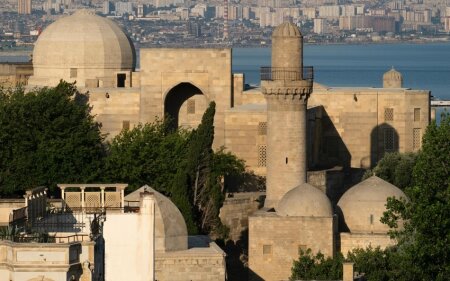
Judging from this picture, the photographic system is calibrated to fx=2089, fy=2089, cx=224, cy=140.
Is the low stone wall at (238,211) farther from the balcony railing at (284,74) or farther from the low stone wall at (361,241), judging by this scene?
the low stone wall at (361,241)

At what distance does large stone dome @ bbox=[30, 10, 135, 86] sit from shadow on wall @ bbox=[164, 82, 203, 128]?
10.8 feet

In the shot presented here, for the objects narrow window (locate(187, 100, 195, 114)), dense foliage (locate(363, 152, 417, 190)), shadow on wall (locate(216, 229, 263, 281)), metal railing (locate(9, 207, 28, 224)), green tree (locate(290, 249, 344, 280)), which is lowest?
shadow on wall (locate(216, 229, 263, 281))

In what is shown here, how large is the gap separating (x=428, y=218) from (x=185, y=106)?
27.0m

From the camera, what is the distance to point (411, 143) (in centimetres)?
5950

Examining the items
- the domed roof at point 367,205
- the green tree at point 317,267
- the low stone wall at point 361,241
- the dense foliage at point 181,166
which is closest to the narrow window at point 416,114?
the dense foliage at point 181,166

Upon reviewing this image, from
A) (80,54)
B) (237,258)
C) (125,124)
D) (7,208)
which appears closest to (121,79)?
(80,54)

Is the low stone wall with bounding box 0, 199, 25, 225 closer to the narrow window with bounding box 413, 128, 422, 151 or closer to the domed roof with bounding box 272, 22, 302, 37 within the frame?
the domed roof with bounding box 272, 22, 302, 37

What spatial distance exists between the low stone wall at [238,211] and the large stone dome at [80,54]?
11.5 m

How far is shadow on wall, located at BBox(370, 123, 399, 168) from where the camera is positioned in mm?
59312

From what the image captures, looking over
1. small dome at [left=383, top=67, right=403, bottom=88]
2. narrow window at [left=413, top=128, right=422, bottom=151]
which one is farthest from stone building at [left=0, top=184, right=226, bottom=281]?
small dome at [left=383, top=67, right=403, bottom=88]

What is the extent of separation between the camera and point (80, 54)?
203 feet

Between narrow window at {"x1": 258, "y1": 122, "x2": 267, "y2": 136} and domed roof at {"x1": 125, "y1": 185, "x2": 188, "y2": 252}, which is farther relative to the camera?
narrow window at {"x1": 258, "y1": 122, "x2": 267, "y2": 136}

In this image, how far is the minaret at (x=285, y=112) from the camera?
Result: 48469mm

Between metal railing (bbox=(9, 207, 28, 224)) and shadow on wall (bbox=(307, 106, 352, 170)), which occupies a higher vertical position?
metal railing (bbox=(9, 207, 28, 224))
